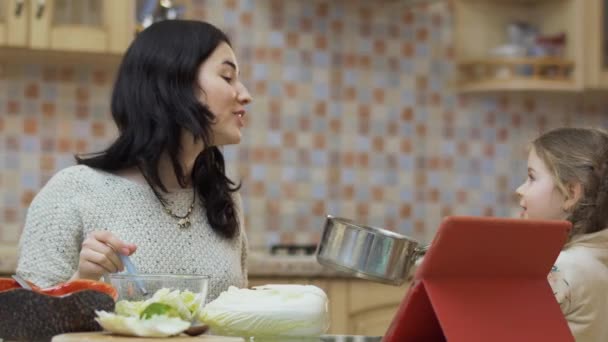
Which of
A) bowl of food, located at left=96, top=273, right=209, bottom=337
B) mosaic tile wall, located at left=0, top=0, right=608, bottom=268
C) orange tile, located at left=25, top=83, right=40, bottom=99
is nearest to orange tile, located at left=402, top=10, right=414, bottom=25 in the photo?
mosaic tile wall, located at left=0, top=0, right=608, bottom=268

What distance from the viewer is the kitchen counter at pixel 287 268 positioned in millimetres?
2629

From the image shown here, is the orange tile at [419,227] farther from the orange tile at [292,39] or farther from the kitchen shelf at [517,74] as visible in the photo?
the orange tile at [292,39]

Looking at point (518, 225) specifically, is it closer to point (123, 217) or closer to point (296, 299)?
point (296, 299)

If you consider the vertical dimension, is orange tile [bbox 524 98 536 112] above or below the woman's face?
below

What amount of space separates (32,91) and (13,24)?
355 millimetres

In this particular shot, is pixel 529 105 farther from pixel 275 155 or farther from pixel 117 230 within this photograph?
pixel 117 230

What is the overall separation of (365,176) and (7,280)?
235 centimetres

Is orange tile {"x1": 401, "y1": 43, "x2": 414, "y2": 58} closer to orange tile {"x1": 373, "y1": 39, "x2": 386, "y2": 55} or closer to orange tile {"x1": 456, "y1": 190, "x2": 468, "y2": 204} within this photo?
orange tile {"x1": 373, "y1": 39, "x2": 386, "y2": 55}

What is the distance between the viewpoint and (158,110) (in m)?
1.74

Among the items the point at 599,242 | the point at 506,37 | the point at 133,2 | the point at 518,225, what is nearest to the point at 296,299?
the point at 518,225

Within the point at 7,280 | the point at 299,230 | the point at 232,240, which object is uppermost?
the point at 7,280

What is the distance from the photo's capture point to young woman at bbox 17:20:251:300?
167 centimetres

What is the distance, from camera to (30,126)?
301 centimetres

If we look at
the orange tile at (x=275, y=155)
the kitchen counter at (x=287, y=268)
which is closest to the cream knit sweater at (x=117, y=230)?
the kitchen counter at (x=287, y=268)
